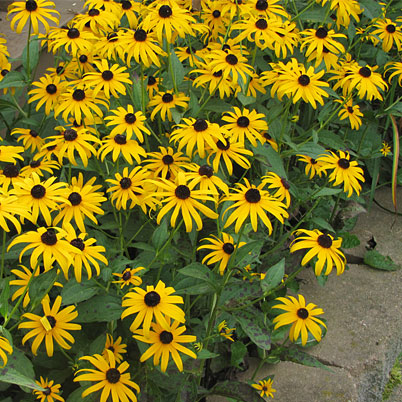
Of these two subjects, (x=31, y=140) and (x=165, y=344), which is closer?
(x=165, y=344)

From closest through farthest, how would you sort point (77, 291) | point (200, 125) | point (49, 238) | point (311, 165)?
point (49, 238), point (77, 291), point (200, 125), point (311, 165)

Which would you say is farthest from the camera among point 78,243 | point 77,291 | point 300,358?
point 300,358

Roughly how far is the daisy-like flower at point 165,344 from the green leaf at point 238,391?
406mm

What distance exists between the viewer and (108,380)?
59.3 inches

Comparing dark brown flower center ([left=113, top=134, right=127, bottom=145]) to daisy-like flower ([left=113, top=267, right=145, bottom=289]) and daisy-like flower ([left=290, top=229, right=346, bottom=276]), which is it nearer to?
daisy-like flower ([left=113, top=267, right=145, bottom=289])

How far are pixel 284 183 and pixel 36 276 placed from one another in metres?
0.91

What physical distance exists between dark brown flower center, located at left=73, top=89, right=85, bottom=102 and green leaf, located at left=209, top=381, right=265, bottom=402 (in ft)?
3.68

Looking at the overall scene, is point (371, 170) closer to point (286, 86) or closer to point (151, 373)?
point (286, 86)

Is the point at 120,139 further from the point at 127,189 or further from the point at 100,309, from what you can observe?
the point at 100,309

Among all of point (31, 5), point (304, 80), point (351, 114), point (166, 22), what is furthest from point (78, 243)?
point (351, 114)

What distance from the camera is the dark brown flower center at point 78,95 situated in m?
1.96

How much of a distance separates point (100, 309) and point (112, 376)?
20cm

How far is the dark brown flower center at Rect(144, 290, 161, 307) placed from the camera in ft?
4.75

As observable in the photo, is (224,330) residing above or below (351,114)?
below
